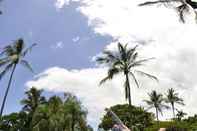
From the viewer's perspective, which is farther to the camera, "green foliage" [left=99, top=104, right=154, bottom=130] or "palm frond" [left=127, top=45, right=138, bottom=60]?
"green foliage" [left=99, top=104, right=154, bottom=130]

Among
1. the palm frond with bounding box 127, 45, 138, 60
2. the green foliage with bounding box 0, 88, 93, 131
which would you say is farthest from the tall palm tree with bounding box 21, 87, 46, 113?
the palm frond with bounding box 127, 45, 138, 60

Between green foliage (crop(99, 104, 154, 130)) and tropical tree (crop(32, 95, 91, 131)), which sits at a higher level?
green foliage (crop(99, 104, 154, 130))

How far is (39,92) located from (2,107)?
2467 cm

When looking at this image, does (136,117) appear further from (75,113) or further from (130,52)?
(130,52)

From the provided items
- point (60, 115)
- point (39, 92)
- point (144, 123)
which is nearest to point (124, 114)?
point (144, 123)

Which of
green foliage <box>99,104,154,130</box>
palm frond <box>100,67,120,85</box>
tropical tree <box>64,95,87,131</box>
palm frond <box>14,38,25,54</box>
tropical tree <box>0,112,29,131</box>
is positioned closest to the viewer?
palm frond <box>100,67,120,85</box>

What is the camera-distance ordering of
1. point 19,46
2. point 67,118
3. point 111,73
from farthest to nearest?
point 67,118 < point 19,46 < point 111,73

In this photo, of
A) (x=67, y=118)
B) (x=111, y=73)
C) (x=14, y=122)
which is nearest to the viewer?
(x=111, y=73)

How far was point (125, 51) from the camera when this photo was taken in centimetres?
4244

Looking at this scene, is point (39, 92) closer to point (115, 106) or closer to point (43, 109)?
point (43, 109)

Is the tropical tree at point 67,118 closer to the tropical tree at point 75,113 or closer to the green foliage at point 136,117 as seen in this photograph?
the tropical tree at point 75,113

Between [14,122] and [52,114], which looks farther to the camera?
[14,122]

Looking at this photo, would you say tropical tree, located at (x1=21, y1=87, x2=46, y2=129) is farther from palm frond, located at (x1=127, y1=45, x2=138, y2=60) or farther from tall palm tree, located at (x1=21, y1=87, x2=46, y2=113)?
palm frond, located at (x1=127, y1=45, x2=138, y2=60)

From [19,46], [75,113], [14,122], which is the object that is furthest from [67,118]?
[14,122]
